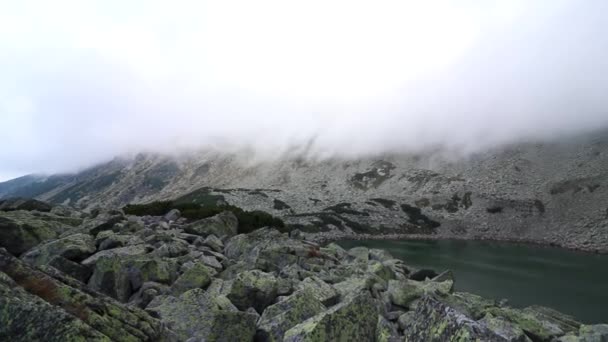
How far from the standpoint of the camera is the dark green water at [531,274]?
41.2 meters

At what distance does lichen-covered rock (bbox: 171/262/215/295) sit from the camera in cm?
1234

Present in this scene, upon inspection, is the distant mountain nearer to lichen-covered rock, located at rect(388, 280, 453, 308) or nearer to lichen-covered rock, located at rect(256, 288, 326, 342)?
lichen-covered rock, located at rect(388, 280, 453, 308)

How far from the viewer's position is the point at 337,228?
119188 mm

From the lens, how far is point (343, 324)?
293 inches

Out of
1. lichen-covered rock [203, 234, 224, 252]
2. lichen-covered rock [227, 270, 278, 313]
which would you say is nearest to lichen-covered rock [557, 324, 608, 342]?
lichen-covered rock [227, 270, 278, 313]

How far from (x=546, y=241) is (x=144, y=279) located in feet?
419

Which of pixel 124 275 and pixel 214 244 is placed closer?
pixel 124 275

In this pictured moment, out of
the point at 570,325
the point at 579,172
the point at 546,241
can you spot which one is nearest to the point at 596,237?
the point at 546,241

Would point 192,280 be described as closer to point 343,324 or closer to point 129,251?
point 129,251

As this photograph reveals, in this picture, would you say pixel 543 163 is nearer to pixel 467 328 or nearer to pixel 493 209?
pixel 493 209

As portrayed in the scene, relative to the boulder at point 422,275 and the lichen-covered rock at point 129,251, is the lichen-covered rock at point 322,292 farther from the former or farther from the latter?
the boulder at point 422,275

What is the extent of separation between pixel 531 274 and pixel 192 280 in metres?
64.0

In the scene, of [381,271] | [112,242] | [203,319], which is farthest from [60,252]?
[381,271]

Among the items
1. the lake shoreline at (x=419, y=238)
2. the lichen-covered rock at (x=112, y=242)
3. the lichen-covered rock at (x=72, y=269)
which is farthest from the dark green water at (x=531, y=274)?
the lichen-covered rock at (x=72, y=269)
